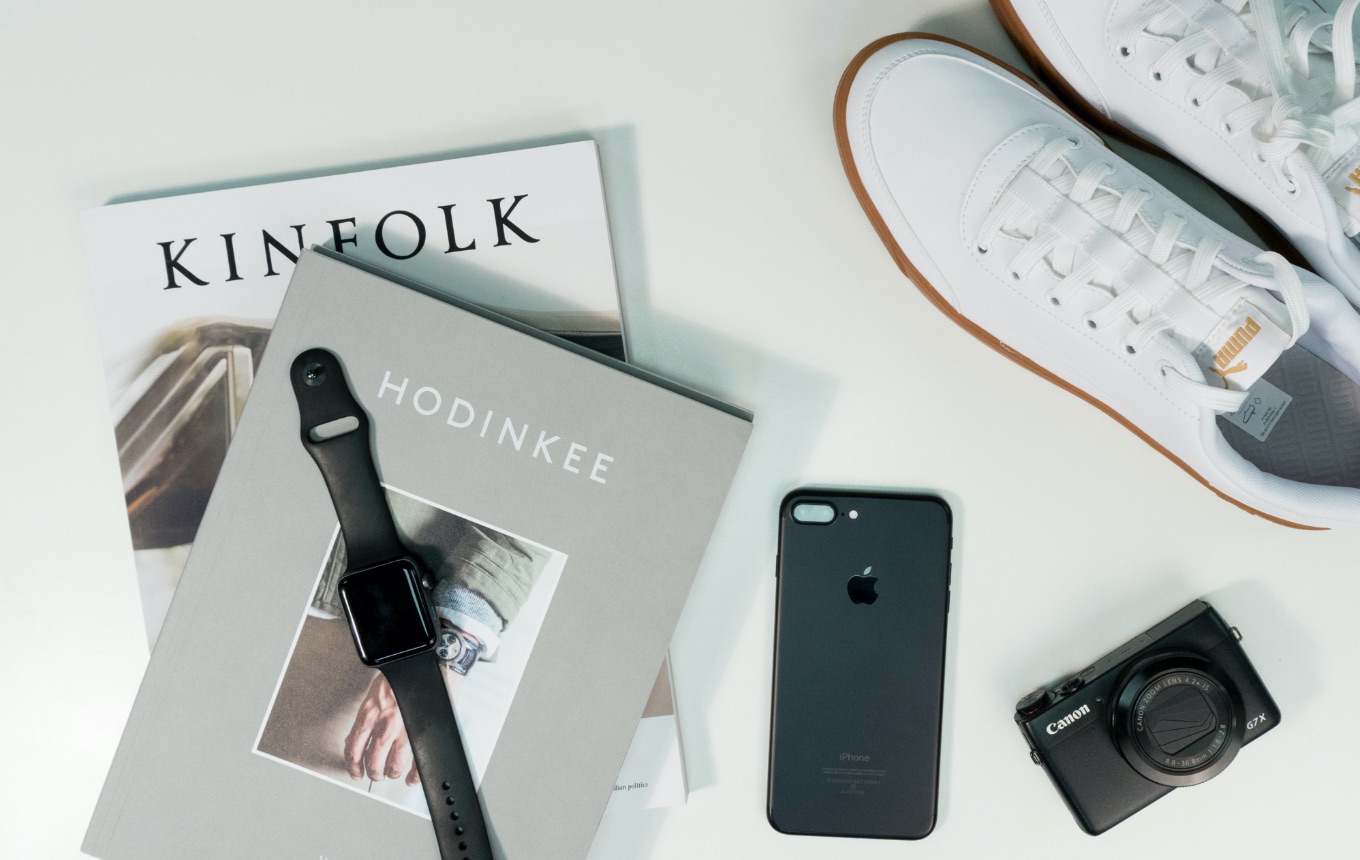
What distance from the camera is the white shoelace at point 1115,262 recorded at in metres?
0.52

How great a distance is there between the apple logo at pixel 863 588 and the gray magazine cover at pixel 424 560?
12 cm

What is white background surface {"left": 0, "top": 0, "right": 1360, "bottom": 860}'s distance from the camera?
549 millimetres

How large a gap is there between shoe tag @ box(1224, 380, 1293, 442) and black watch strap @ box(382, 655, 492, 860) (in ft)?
1.85

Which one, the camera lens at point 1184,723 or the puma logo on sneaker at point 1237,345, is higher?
the puma logo on sneaker at point 1237,345

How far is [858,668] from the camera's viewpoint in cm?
58

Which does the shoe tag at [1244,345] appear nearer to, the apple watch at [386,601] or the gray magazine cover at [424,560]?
the gray magazine cover at [424,560]

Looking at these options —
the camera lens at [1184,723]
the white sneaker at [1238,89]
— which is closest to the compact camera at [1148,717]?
the camera lens at [1184,723]

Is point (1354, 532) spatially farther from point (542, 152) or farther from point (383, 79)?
point (383, 79)

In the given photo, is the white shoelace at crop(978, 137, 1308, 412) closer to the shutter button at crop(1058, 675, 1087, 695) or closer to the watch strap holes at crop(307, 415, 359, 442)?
the shutter button at crop(1058, 675, 1087, 695)

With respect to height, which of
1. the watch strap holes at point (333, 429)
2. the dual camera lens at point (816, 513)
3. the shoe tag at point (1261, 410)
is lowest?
the dual camera lens at point (816, 513)

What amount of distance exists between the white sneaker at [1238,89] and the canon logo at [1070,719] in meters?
0.32

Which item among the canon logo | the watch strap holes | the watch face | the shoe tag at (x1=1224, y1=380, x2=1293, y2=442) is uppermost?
the watch strap holes

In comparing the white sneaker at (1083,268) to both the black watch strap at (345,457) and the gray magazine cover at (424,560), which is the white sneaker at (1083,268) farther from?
Result: the black watch strap at (345,457)

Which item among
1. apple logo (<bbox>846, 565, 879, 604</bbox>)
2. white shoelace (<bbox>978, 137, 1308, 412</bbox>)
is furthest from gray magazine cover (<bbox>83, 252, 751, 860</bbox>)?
white shoelace (<bbox>978, 137, 1308, 412</bbox>)
